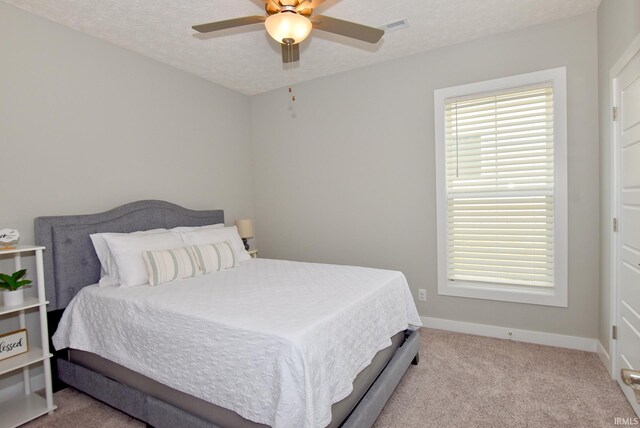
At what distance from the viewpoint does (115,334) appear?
2184mm

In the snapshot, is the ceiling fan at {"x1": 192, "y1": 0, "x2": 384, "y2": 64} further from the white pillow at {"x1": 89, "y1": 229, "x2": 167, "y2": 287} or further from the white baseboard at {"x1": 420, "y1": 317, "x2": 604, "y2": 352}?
the white baseboard at {"x1": 420, "y1": 317, "x2": 604, "y2": 352}

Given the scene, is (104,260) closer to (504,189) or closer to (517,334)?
(504,189)

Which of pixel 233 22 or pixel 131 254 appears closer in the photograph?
pixel 233 22

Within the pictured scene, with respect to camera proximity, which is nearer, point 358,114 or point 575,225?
point 575,225

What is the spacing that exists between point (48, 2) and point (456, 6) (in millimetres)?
3008

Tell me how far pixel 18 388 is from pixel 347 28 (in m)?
3.39

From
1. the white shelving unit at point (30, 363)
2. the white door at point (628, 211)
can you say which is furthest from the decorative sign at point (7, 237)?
the white door at point (628, 211)

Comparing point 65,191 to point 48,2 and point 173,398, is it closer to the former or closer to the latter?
point 48,2

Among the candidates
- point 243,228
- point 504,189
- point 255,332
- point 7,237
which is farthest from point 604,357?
point 7,237

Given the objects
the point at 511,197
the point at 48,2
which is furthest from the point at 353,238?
the point at 48,2

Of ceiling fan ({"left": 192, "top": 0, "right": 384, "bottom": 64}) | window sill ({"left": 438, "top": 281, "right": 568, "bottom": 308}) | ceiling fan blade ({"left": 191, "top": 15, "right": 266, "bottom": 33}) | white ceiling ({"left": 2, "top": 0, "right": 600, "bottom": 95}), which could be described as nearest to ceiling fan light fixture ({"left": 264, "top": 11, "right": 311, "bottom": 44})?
ceiling fan ({"left": 192, "top": 0, "right": 384, "bottom": 64})

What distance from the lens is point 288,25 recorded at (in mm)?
1938

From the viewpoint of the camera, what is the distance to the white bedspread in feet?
4.91

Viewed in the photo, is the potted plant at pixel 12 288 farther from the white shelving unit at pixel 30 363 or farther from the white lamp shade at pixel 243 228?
the white lamp shade at pixel 243 228
